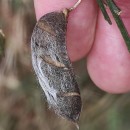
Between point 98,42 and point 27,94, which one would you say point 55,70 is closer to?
point 98,42

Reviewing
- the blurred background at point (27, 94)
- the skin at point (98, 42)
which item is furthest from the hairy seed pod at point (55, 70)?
the blurred background at point (27, 94)

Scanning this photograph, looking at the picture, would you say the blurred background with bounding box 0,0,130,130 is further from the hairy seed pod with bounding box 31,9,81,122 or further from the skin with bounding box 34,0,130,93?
the hairy seed pod with bounding box 31,9,81,122

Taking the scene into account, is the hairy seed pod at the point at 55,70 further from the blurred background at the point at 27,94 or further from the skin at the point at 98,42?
the blurred background at the point at 27,94

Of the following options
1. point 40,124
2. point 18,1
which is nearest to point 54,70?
point 18,1

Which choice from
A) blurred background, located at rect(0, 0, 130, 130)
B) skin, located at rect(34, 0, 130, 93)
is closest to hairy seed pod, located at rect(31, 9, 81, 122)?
skin, located at rect(34, 0, 130, 93)

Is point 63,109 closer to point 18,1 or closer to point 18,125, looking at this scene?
point 18,1

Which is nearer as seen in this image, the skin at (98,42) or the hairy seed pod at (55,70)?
the hairy seed pod at (55,70)

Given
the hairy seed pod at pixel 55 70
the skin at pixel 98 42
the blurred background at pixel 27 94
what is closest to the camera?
the hairy seed pod at pixel 55 70
